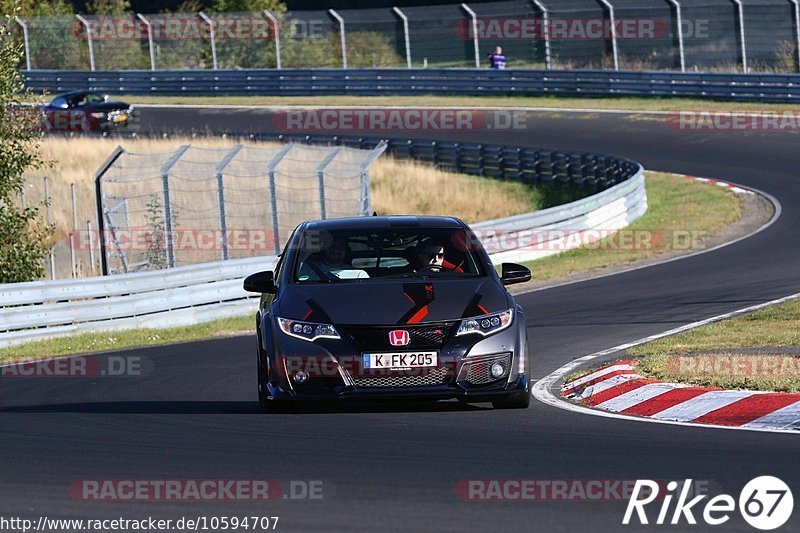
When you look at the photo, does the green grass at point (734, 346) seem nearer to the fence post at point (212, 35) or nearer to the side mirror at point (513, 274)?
the side mirror at point (513, 274)

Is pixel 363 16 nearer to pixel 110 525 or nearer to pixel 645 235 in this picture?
pixel 645 235

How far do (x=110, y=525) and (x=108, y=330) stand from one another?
1169 centimetres

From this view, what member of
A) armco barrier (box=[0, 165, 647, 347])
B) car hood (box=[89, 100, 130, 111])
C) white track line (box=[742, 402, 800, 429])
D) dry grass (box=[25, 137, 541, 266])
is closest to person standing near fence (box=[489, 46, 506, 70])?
dry grass (box=[25, 137, 541, 266])

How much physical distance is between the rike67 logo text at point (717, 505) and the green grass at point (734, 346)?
3.02 m

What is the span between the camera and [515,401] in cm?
934

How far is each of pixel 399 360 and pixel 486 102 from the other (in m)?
34.1

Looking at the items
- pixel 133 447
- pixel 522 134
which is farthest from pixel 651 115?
pixel 133 447

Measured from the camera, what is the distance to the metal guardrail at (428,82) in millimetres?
38000

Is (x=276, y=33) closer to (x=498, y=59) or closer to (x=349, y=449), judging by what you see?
(x=498, y=59)

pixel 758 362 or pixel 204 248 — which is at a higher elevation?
pixel 758 362

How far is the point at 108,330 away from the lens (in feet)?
Result: 58.0

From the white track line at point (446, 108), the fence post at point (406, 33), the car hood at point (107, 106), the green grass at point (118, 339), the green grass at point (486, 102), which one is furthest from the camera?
the fence post at point (406, 33)

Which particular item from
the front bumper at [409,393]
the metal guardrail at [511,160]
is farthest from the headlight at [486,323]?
the metal guardrail at [511,160]

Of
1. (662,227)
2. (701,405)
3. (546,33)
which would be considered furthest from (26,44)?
(701,405)
